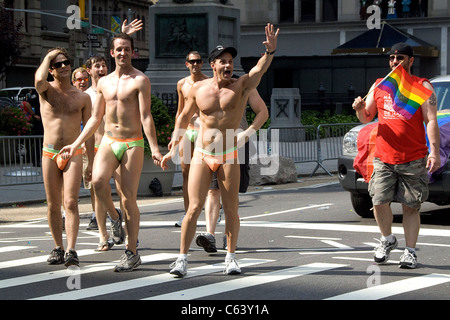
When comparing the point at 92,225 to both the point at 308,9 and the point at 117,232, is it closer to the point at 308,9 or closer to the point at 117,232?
the point at 117,232

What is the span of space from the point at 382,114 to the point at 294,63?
122 ft

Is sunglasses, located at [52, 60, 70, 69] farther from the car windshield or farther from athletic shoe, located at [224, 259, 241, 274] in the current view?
the car windshield

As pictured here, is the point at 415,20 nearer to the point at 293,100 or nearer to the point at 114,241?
the point at 293,100

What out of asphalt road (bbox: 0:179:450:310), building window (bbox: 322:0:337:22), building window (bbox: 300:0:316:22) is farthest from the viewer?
building window (bbox: 300:0:316:22)

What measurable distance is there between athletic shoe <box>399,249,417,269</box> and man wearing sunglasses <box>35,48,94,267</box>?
313 centimetres

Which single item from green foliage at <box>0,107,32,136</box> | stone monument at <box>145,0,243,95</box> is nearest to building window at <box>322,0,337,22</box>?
stone monument at <box>145,0,243,95</box>

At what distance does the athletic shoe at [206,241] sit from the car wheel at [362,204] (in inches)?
136

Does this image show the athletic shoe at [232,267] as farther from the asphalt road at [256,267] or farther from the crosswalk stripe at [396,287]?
the crosswalk stripe at [396,287]

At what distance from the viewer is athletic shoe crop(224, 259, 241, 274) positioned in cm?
848

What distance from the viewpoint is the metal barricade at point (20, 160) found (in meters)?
17.0

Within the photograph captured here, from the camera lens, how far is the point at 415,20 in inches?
1980

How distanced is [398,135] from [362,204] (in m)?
3.85

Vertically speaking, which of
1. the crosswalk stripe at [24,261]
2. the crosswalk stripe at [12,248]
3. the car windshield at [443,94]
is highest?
the car windshield at [443,94]

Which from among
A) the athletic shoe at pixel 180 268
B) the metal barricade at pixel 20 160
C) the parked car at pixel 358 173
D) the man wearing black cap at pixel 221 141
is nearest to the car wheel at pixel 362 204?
the parked car at pixel 358 173
